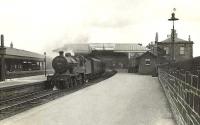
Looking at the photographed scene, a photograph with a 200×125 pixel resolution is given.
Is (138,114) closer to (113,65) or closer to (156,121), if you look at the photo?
(156,121)

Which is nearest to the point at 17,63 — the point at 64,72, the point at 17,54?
the point at 17,54

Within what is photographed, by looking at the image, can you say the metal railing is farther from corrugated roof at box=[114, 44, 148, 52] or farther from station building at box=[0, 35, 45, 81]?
corrugated roof at box=[114, 44, 148, 52]

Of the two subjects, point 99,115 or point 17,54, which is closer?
point 99,115

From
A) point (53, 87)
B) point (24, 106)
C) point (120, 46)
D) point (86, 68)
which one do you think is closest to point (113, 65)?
point (120, 46)

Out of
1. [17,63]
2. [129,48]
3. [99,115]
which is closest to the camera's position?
[99,115]

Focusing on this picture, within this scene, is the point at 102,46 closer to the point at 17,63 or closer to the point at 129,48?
the point at 129,48

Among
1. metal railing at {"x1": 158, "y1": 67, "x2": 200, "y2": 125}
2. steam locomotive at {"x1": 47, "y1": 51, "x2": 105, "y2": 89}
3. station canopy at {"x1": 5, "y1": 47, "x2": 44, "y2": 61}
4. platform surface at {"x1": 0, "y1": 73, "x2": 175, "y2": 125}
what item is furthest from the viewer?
station canopy at {"x1": 5, "y1": 47, "x2": 44, "y2": 61}

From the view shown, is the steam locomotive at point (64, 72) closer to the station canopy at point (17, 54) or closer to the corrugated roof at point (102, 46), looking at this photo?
the station canopy at point (17, 54)

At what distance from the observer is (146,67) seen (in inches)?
2261

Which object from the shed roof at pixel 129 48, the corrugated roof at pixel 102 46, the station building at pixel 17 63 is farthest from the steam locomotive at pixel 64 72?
the corrugated roof at pixel 102 46

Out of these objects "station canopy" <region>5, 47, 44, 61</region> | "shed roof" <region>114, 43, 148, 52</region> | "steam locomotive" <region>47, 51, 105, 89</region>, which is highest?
"shed roof" <region>114, 43, 148, 52</region>

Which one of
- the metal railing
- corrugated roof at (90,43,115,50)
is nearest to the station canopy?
the metal railing

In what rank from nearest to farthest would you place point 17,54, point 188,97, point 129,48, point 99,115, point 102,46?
point 188,97, point 99,115, point 17,54, point 129,48, point 102,46

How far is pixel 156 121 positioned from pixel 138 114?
4.47 ft
